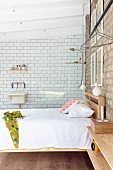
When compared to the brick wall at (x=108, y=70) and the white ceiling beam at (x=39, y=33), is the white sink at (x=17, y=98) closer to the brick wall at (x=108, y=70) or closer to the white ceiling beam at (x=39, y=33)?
the white ceiling beam at (x=39, y=33)

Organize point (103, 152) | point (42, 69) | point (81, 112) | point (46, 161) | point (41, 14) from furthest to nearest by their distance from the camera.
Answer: point (42, 69) < point (41, 14) < point (81, 112) < point (46, 161) < point (103, 152)

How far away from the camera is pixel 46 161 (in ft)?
12.4

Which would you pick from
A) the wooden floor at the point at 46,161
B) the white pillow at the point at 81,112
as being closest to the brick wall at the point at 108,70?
the white pillow at the point at 81,112

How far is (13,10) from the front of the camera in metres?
4.31

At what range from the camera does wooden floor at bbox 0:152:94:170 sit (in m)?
3.52

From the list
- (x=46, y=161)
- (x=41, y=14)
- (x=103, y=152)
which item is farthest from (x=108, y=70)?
(x=41, y=14)

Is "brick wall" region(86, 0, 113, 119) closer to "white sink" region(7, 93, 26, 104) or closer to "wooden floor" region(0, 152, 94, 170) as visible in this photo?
"wooden floor" region(0, 152, 94, 170)

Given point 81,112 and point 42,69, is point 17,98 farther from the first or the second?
point 81,112

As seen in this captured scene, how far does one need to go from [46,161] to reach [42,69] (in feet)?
11.8

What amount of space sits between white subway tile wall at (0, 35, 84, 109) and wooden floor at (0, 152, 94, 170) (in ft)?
9.47

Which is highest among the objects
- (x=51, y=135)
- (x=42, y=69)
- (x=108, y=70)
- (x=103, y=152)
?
(x=42, y=69)

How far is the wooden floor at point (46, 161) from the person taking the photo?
352 cm

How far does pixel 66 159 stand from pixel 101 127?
141 centimetres

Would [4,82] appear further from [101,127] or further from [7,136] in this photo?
[101,127]
